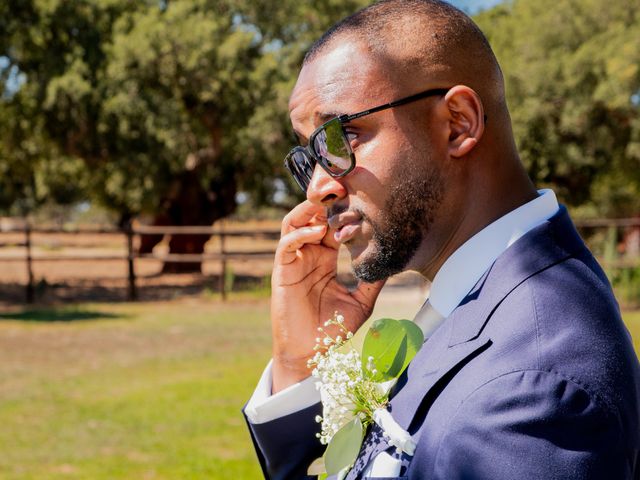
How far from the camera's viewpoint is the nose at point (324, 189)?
1.56m

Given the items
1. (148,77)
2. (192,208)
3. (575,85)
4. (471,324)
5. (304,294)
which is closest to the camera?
(471,324)

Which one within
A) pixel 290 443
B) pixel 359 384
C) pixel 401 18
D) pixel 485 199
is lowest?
pixel 290 443

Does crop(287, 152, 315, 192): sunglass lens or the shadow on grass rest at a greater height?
crop(287, 152, 315, 192): sunglass lens

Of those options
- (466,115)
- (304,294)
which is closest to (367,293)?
(304,294)

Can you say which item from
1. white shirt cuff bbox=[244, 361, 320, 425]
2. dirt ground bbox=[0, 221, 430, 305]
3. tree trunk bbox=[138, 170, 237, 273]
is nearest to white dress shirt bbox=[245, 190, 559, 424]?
white shirt cuff bbox=[244, 361, 320, 425]

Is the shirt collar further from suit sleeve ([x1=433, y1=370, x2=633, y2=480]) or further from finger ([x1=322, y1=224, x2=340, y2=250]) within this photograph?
finger ([x1=322, y1=224, x2=340, y2=250])

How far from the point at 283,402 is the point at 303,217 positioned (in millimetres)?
516

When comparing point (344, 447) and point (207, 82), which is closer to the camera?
point (344, 447)

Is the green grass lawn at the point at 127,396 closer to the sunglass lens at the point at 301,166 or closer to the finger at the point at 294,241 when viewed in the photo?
the finger at the point at 294,241

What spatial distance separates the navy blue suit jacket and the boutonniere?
6 centimetres

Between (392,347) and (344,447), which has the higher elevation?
(392,347)

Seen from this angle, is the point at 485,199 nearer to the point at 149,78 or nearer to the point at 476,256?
the point at 476,256

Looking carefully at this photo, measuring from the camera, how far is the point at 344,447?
4.61ft

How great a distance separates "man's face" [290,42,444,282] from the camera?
4.75 feet
